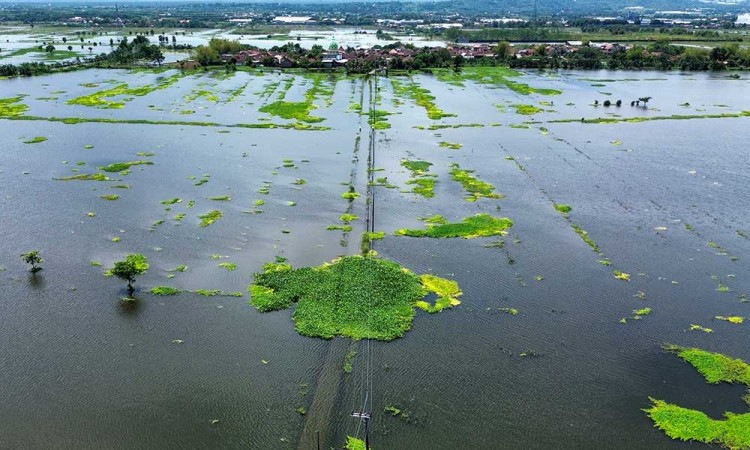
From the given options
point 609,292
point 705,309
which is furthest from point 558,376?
point 705,309

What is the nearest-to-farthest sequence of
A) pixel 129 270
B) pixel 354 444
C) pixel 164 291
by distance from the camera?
pixel 354 444, pixel 129 270, pixel 164 291

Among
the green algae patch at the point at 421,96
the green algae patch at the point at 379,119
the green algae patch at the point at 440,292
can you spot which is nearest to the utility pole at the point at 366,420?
the green algae patch at the point at 440,292

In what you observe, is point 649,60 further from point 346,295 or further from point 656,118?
point 346,295


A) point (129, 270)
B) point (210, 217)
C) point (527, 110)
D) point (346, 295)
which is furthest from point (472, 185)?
point (527, 110)

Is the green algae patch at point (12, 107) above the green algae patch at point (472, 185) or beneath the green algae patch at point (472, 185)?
above

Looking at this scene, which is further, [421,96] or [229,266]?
[421,96]

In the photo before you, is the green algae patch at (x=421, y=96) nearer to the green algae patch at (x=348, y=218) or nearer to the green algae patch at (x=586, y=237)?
the green algae patch at (x=348, y=218)

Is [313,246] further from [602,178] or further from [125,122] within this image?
[125,122]
